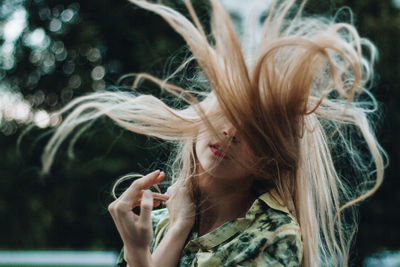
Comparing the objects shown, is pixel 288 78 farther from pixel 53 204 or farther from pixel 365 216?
pixel 53 204

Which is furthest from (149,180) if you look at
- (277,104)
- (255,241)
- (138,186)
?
(277,104)

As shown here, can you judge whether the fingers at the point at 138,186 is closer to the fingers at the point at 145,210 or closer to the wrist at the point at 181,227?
the fingers at the point at 145,210

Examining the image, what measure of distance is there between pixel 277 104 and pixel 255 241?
519 millimetres

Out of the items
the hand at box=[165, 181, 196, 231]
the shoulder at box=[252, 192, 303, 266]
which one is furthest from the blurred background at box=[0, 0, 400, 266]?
the shoulder at box=[252, 192, 303, 266]

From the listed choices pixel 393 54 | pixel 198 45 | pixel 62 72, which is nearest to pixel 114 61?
pixel 62 72

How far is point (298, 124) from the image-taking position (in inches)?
73.1

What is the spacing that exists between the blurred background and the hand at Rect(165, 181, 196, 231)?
6.79 metres

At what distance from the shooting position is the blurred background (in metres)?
9.35

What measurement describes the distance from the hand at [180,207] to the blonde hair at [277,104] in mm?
71

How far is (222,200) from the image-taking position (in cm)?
201

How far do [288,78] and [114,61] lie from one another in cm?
885

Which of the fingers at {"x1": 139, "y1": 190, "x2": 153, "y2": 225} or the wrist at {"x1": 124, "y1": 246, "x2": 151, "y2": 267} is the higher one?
the fingers at {"x1": 139, "y1": 190, "x2": 153, "y2": 225}

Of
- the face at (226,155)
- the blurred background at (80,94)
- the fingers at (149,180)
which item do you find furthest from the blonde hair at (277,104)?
the blurred background at (80,94)

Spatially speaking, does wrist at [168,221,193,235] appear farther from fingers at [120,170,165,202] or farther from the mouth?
the mouth
